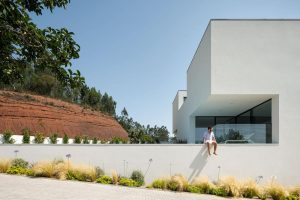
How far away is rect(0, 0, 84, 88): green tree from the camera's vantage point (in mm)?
3707

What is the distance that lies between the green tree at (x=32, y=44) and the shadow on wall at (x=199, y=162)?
12654mm

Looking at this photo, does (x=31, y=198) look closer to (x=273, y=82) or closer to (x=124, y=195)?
(x=124, y=195)

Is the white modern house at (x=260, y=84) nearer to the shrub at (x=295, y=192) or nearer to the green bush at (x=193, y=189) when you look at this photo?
the shrub at (x=295, y=192)

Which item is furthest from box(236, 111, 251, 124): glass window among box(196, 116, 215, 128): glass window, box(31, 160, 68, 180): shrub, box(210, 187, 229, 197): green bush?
box(31, 160, 68, 180): shrub

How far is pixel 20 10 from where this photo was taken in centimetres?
383

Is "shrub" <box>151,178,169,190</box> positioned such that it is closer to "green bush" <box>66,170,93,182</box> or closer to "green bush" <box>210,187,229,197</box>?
"green bush" <box>210,187,229,197</box>

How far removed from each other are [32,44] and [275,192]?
1151cm

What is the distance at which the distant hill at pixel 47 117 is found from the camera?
31.6m

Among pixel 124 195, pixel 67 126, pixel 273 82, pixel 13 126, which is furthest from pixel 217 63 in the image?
pixel 67 126

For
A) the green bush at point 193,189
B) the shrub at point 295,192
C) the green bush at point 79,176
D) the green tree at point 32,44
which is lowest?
the shrub at point 295,192

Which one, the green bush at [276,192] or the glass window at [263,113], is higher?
the glass window at [263,113]

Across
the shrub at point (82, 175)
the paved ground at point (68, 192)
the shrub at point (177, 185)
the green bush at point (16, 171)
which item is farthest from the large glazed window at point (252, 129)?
the green bush at point (16, 171)

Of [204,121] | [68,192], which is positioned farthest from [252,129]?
[68,192]

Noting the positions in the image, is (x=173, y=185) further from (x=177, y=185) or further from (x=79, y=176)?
(x=79, y=176)
